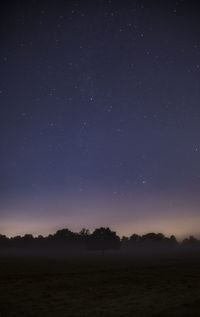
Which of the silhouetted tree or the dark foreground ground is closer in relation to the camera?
the dark foreground ground

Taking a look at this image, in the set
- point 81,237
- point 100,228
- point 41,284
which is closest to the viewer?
point 41,284

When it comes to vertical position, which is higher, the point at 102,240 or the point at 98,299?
the point at 102,240

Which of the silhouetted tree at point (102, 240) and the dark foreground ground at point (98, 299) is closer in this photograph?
the dark foreground ground at point (98, 299)

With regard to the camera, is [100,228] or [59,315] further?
[100,228]

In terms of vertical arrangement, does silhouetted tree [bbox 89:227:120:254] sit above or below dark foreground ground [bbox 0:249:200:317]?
above

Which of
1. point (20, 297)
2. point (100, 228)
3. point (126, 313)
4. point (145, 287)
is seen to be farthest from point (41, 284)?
point (100, 228)

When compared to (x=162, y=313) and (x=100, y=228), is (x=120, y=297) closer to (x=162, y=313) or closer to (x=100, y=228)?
(x=162, y=313)

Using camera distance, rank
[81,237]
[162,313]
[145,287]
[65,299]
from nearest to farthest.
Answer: [162,313] < [65,299] < [145,287] < [81,237]

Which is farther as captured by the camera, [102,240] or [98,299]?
[102,240]

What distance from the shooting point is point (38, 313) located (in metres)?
17.9

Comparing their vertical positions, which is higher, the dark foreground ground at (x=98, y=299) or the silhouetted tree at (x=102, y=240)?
the silhouetted tree at (x=102, y=240)

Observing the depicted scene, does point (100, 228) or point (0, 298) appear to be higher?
point (100, 228)

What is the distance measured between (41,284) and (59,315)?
41.6 feet

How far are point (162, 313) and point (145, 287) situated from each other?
10.6 meters
